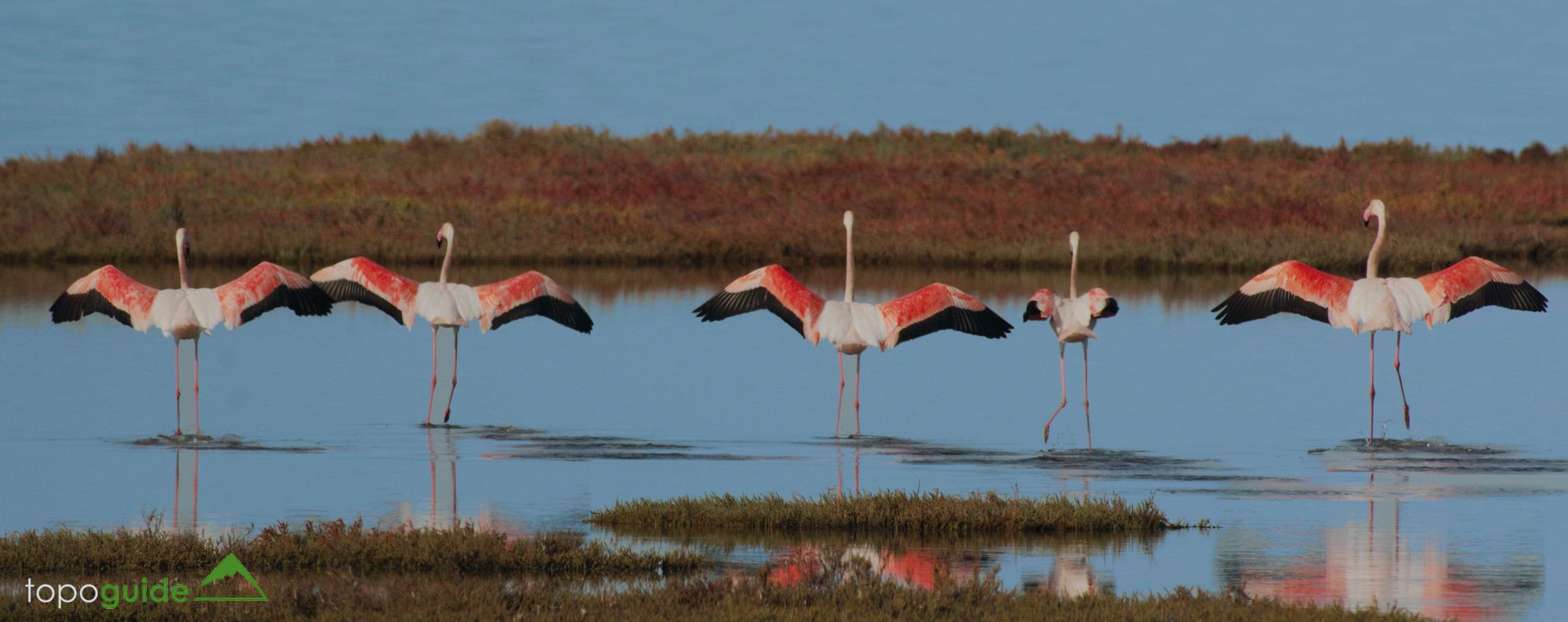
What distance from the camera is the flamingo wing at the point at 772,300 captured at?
15.3 m

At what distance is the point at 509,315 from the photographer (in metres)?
16.0

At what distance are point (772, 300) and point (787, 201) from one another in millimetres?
28559

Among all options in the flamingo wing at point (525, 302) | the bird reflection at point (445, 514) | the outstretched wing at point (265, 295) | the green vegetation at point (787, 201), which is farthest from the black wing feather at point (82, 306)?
the green vegetation at point (787, 201)

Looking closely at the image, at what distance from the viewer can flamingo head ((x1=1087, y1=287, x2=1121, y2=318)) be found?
14609 mm

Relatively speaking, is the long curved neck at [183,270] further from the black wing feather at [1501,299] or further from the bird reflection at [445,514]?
the black wing feather at [1501,299]

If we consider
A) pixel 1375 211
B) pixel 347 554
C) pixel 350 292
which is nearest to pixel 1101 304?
pixel 1375 211

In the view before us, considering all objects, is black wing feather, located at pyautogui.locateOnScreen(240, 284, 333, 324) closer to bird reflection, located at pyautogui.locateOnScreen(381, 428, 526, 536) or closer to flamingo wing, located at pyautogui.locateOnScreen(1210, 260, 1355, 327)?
bird reflection, located at pyautogui.locateOnScreen(381, 428, 526, 536)

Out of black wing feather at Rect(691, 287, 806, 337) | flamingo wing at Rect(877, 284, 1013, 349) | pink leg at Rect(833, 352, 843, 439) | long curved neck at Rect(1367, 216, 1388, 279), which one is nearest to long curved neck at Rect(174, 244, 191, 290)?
black wing feather at Rect(691, 287, 806, 337)

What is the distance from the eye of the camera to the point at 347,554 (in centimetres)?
921

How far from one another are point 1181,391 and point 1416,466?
4.88 m

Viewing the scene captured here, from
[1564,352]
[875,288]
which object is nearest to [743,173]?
[875,288]

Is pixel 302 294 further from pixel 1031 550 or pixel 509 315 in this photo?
pixel 1031 550

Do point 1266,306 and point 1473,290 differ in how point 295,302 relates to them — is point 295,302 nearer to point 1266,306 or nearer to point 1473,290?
point 1266,306

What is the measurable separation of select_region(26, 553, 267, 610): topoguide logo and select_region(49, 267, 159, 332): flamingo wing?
6756 mm
